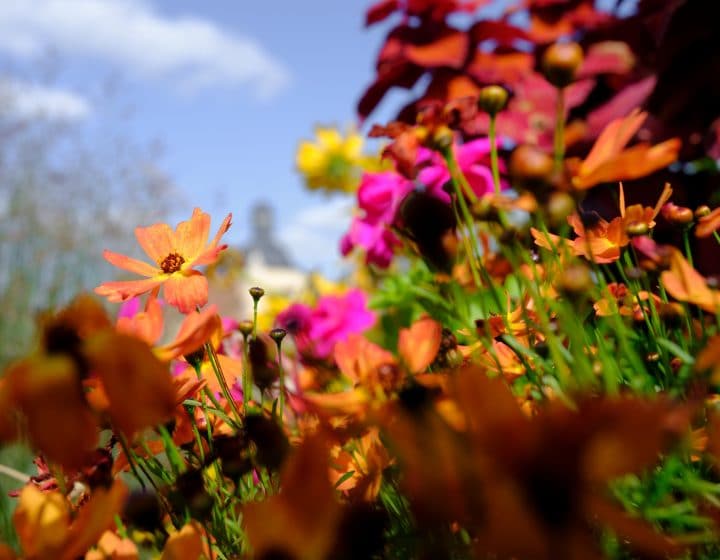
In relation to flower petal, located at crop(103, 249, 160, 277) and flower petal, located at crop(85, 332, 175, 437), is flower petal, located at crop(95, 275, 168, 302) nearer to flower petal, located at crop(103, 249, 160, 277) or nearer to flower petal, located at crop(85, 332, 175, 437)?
flower petal, located at crop(103, 249, 160, 277)

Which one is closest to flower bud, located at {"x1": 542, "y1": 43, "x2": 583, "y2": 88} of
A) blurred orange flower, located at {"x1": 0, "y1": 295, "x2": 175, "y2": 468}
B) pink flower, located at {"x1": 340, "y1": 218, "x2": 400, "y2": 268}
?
blurred orange flower, located at {"x1": 0, "y1": 295, "x2": 175, "y2": 468}

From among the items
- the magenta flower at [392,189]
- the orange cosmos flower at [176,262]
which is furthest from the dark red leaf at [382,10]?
the orange cosmos flower at [176,262]

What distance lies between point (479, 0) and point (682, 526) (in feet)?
3.32

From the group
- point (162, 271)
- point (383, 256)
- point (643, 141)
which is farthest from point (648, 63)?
point (162, 271)

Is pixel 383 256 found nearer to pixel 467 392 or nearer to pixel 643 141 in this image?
pixel 643 141

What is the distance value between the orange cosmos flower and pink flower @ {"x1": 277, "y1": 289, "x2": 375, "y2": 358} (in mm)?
645

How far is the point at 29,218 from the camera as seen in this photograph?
12.4 ft

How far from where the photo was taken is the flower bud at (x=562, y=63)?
35cm

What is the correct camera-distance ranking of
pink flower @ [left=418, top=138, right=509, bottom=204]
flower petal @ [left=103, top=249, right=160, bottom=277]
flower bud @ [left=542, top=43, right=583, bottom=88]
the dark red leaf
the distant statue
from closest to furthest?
flower bud @ [left=542, top=43, right=583, bottom=88] → flower petal @ [left=103, top=249, right=160, bottom=277] → pink flower @ [left=418, top=138, right=509, bottom=204] → the dark red leaf → the distant statue

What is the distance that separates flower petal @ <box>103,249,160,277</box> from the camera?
0.48 metres

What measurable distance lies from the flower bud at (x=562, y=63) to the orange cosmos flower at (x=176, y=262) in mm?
224

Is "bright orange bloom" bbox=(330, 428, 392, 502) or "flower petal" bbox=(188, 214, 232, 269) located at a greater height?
"flower petal" bbox=(188, 214, 232, 269)

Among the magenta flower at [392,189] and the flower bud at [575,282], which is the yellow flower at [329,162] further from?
the flower bud at [575,282]

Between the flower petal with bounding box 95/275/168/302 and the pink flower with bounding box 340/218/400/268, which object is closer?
the flower petal with bounding box 95/275/168/302
